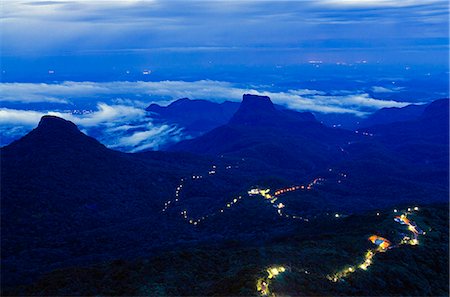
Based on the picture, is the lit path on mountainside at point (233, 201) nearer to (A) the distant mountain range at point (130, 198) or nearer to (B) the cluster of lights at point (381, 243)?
(A) the distant mountain range at point (130, 198)

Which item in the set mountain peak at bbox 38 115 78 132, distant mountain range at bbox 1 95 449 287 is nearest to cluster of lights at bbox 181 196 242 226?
distant mountain range at bbox 1 95 449 287

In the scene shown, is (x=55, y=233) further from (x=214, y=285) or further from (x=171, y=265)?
(x=214, y=285)

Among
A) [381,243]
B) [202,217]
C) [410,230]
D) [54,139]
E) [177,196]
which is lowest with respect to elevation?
[202,217]

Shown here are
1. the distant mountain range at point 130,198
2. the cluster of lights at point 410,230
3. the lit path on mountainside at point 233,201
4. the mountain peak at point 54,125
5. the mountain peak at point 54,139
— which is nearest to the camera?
the cluster of lights at point 410,230

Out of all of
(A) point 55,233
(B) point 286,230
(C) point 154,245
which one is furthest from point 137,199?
(B) point 286,230

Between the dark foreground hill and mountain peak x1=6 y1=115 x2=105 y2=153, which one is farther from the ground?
mountain peak x1=6 y1=115 x2=105 y2=153

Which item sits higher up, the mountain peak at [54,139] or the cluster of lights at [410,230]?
the mountain peak at [54,139]

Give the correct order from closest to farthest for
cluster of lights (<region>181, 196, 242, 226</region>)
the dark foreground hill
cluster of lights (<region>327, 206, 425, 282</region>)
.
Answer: the dark foreground hill < cluster of lights (<region>327, 206, 425, 282</region>) < cluster of lights (<region>181, 196, 242, 226</region>)

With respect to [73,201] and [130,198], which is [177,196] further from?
[73,201]

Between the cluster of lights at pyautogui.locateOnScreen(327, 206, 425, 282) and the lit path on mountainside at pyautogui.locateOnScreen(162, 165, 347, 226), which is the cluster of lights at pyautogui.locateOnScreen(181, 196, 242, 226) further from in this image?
the cluster of lights at pyautogui.locateOnScreen(327, 206, 425, 282)

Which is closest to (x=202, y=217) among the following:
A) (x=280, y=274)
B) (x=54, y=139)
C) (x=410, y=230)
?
(x=410, y=230)

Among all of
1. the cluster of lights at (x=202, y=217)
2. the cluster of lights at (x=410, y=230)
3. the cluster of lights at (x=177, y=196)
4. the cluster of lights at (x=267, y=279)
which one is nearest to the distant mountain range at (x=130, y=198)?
the cluster of lights at (x=202, y=217)
